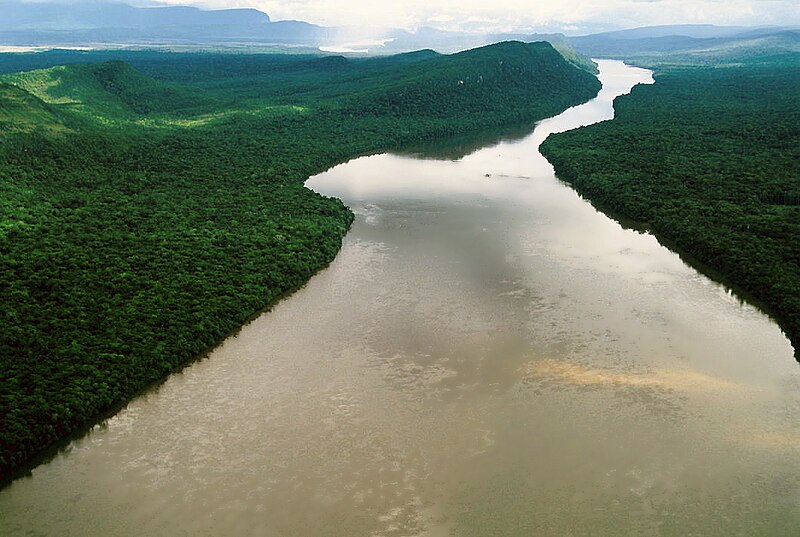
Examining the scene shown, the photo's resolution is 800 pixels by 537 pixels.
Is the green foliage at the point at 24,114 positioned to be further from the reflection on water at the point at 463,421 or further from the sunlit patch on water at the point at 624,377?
the sunlit patch on water at the point at 624,377

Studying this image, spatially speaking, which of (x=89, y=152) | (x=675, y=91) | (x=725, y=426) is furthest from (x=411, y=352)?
(x=675, y=91)

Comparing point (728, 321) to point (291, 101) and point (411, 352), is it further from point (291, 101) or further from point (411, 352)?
point (291, 101)

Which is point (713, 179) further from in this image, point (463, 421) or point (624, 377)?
point (463, 421)

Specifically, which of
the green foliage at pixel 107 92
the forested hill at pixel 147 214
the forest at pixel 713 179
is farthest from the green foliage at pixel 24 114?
the forest at pixel 713 179

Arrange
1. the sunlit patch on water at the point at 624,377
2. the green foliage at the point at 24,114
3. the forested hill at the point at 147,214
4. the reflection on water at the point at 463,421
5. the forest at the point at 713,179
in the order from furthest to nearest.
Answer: the green foliage at the point at 24,114
the forest at the point at 713,179
the sunlit patch on water at the point at 624,377
the forested hill at the point at 147,214
the reflection on water at the point at 463,421

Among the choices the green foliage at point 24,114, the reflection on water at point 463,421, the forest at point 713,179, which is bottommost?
the reflection on water at point 463,421

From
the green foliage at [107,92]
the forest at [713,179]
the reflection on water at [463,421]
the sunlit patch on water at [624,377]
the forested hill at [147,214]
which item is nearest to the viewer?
the reflection on water at [463,421]
